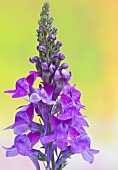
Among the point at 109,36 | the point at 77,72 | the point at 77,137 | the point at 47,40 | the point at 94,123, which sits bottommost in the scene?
the point at 77,137

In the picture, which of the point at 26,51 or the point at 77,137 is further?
the point at 26,51

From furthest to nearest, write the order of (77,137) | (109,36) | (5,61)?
(109,36) → (5,61) → (77,137)

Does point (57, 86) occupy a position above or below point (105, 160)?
below

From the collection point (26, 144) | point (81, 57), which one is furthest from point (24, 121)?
point (81, 57)

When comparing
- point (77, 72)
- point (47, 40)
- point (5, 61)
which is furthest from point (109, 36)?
point (47, 40)

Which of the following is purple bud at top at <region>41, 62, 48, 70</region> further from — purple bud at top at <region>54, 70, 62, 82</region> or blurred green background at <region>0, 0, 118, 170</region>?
blurred green background at <region>0, 0, 118, 170</region>

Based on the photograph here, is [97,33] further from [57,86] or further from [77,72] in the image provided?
[57,86]

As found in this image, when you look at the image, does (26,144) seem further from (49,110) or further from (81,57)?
(81,57)

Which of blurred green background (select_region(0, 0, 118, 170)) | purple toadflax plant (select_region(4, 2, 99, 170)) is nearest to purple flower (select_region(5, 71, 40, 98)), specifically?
purple toadflax plant (select_region(4, 2, 99, 170))
